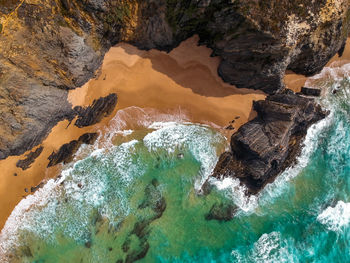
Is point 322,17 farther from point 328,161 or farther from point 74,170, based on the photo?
point 74,170

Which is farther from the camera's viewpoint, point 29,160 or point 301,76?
point 301,76

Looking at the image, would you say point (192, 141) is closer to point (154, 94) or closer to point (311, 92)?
point (154, 94)

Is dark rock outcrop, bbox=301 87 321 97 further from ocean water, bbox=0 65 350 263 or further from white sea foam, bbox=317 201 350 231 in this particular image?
white sea foam, bbox=317 201 350 231

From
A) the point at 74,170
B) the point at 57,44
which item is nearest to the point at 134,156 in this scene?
the point at 74,170

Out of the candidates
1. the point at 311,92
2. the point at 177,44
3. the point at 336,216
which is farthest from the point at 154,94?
the point at 336,216

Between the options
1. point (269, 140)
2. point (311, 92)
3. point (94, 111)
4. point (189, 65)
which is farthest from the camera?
point (311, 92)

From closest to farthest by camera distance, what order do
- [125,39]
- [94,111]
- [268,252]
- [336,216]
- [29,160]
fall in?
[125,39] → [29,160] → [94,111] → [268,252] → [336,216]
